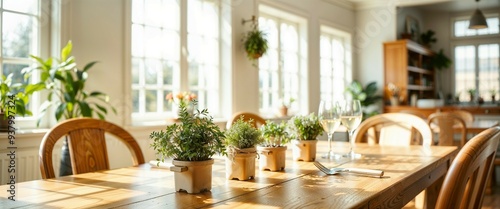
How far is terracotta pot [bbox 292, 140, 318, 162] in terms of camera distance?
169 cm

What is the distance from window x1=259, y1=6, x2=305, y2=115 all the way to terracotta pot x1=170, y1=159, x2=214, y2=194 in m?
4.46

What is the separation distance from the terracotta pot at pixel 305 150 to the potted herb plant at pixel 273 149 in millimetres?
152

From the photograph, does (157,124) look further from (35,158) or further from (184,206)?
(184,206)

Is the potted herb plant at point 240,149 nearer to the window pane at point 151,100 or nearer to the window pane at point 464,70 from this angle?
the window pane at point 151,100

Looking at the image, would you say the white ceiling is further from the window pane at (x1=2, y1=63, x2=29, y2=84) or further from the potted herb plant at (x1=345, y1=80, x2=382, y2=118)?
the window pane at (x1=2, y1=63, x2=29, y2=84)

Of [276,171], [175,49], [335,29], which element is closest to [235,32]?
[175,49]

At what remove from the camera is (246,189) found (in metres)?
1.18

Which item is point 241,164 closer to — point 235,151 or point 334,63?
point 235,151

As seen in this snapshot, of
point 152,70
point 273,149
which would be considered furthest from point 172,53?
point 273,149

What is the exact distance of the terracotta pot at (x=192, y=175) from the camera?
112 cm

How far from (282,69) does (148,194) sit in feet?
16.7

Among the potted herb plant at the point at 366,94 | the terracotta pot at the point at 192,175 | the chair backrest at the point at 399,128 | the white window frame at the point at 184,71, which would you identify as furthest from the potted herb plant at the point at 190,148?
the potted herb plant at the point at 366,94

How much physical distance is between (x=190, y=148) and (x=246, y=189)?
0.19m

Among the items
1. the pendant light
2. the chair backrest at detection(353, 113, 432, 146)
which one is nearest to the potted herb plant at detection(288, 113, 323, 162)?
the chair backrest at detection(353, 113, 432, 146)
